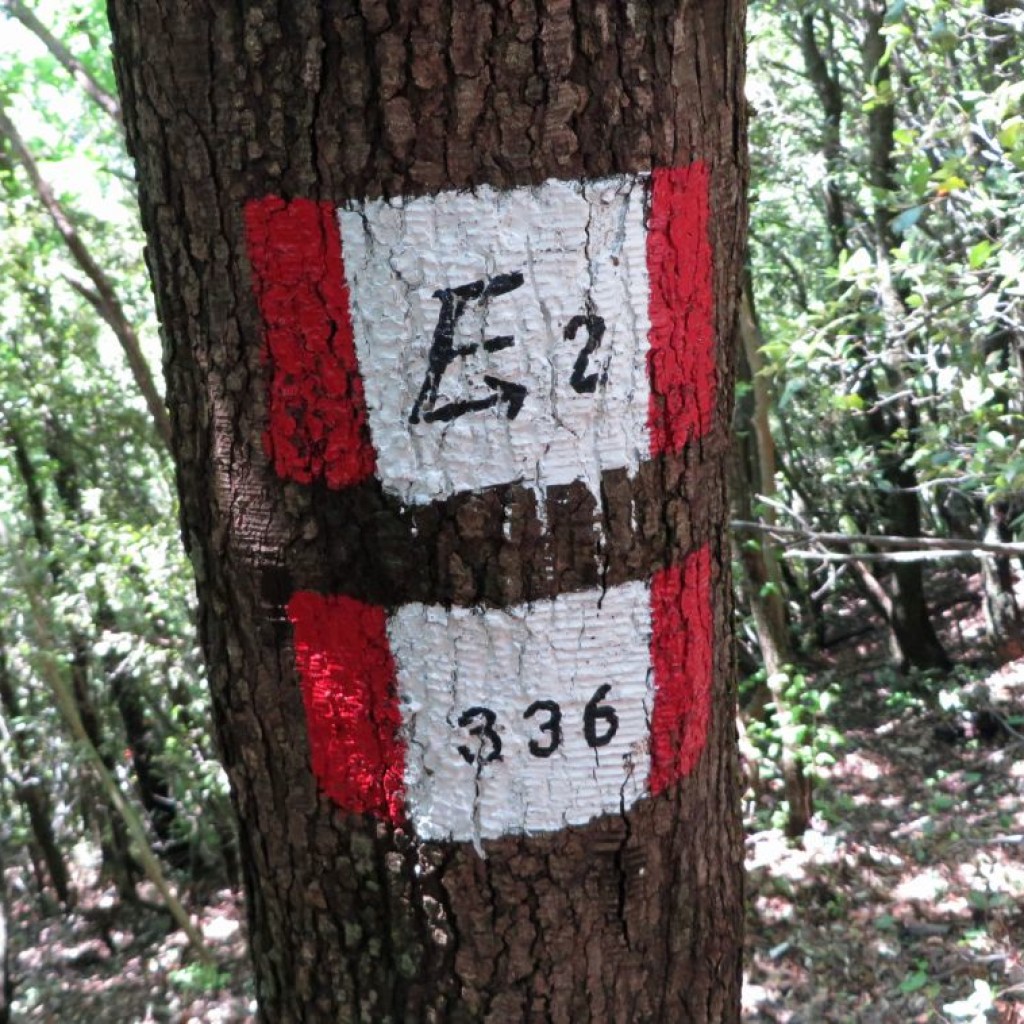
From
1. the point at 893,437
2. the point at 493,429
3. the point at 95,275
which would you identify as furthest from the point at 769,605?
the point at 493,429

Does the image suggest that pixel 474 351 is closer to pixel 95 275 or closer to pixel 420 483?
pixel 420 483

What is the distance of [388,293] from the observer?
0.91m

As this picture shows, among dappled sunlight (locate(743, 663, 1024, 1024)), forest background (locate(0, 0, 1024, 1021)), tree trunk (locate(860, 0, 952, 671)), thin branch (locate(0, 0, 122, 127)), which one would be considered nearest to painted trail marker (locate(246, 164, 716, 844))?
forest background (locate(0, 0, 1024, 1021))

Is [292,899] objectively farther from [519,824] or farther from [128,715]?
[128,715]

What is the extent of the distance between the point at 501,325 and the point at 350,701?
40 cm

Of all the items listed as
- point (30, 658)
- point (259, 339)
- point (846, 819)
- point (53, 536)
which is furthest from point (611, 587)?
point (53, 536)

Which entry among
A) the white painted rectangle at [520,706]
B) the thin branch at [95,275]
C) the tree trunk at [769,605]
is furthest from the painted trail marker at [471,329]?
the tree trunk at [769,605]

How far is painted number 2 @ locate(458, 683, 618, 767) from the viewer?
997mm

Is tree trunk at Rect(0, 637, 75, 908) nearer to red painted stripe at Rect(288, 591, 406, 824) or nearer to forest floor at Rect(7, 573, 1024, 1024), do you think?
forest floor at Rect(7, 573, 1024, 1024)

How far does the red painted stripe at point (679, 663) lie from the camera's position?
1046 millimetres

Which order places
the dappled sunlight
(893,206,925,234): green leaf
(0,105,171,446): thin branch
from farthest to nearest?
(0,105,171,446): thin branch < the dappled sunlight < (893,206,925,234): green leaf

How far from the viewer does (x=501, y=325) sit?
2.99ft

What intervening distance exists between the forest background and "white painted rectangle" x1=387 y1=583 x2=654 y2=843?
2.46 m

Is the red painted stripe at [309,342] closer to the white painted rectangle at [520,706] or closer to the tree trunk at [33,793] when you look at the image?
the white painted rectangle at [520,706]
